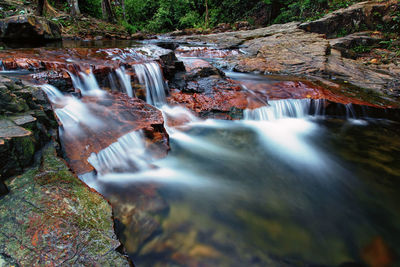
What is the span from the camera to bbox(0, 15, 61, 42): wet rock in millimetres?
7004

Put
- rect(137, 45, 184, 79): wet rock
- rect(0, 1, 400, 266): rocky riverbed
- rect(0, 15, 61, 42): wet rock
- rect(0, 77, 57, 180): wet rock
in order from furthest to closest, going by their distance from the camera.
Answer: rect(0, 15, 61, 42): wet rock
rect(137, 45, 184, 79): wet rock
rect(0, 77, 57, 180): wet rock
rect(0, 1, 400, 266): rocky riverbed

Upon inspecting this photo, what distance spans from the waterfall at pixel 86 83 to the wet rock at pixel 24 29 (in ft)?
15.9

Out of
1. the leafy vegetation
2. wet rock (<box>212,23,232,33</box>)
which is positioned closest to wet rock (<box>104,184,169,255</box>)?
the leafy vegetation

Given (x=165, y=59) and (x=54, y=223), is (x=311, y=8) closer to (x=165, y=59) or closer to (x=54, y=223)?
(x=165, y=59)

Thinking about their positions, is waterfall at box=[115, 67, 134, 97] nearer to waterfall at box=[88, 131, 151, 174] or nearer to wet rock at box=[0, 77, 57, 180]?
waterfall at box=[88, 131, 151, 174]

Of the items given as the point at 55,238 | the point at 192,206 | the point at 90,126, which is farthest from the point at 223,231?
the point at 90,126

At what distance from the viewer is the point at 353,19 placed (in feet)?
41.2

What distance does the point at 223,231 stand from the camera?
236 cm

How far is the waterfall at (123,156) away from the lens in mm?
2902

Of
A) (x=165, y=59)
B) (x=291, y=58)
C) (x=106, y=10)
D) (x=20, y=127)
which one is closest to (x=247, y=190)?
(x=20, y=127)

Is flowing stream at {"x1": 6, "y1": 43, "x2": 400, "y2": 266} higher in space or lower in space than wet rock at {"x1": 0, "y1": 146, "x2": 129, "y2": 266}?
lower

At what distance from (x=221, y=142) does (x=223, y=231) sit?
2.28m

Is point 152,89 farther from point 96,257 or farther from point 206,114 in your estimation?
point 96,257

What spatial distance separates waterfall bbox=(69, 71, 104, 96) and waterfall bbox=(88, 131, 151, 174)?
193 centimetres
